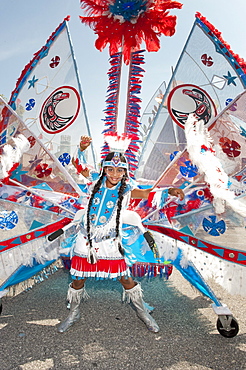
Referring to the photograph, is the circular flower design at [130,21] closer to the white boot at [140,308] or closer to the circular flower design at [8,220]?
the circular flower design at [8,220]

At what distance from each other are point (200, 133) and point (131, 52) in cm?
179

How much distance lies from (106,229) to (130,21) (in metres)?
2.50

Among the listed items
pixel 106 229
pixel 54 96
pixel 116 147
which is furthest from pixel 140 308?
pixel 54 96

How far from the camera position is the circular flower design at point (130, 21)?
3.31 meters

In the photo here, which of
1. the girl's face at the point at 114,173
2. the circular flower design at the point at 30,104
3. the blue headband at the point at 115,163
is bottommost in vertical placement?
the girl's face at the point at 114,173

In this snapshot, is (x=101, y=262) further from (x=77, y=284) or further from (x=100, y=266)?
(x=77, y=284)

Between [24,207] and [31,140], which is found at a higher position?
[31,140]

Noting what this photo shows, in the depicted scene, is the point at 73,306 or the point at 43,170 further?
the point at 43,170

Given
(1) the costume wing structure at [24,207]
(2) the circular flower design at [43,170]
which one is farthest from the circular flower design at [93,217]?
(2) the circular flower design at [43,170]

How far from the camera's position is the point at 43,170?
10.4 feet

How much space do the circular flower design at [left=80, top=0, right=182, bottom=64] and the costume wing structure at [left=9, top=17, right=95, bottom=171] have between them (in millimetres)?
498

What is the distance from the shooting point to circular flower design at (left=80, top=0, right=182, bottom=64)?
331 centimetres

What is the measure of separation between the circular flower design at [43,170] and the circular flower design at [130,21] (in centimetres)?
168

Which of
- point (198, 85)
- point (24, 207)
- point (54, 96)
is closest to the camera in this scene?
point (24, 207)
